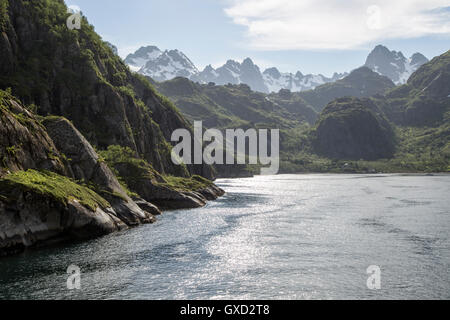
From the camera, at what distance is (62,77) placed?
111438 millimetres

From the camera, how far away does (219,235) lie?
66188 millimetres

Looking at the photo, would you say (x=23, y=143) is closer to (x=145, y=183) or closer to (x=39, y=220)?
(x=39, y=220)

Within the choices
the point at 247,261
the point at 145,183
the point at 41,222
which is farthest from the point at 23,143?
the point at 145,183

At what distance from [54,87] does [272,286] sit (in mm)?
94307

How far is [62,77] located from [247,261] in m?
89.0

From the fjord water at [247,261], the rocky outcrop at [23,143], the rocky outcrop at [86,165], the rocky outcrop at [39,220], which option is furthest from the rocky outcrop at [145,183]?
the rocky outcrop at [39,220]

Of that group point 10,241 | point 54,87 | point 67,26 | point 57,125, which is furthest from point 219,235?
point 67,26

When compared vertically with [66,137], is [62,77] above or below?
above

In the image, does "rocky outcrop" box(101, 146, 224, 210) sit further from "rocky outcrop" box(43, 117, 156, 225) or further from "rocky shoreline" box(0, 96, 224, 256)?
"rocky outcrop" box(43, 117, 156, 225)

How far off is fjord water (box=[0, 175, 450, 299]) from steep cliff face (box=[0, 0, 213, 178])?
149 feet

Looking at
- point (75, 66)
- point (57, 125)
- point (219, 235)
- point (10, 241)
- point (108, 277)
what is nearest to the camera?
point (108, 277)

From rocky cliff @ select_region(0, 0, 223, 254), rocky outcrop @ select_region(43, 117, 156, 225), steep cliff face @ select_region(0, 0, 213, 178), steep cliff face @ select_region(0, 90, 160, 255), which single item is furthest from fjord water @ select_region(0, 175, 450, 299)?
steep cliff face @ select_region(0, 0, 213, 178)

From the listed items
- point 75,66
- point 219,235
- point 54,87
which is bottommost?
point 219,235
